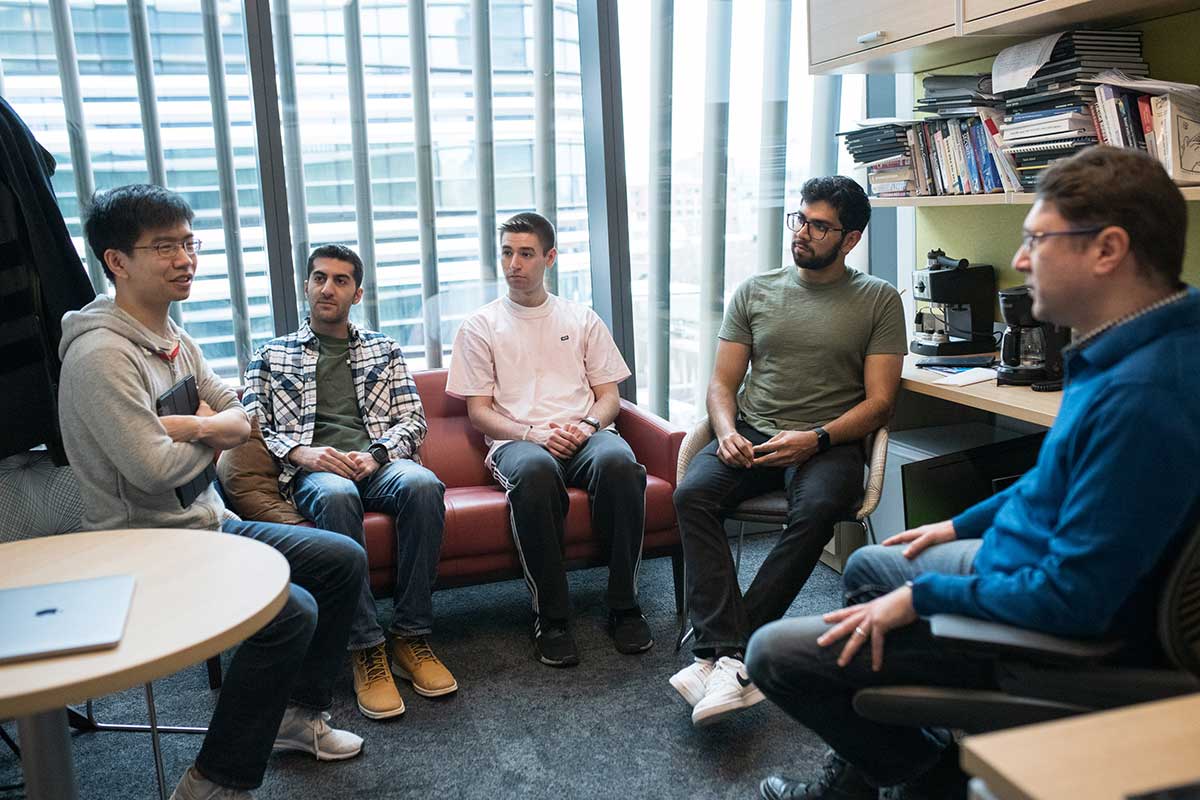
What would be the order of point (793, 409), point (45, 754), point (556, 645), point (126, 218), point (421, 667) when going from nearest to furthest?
1. point (45, 754)
2. point (126, 218)
3. point (421, 667)
4. point (556, 645)
5. point (793, 409)

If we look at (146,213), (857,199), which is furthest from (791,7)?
(146,213)

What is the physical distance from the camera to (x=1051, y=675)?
1.52 metres

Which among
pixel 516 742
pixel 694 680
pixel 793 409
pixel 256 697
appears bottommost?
pixel 516 742

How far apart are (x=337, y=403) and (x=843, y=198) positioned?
1.63 metres

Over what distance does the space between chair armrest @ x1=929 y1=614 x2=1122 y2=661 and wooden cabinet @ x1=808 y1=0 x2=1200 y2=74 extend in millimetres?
1625

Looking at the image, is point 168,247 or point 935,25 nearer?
point 168,247

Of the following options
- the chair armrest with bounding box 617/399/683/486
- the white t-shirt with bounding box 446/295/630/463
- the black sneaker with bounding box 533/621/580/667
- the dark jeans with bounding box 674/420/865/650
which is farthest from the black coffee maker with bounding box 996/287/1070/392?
the black sneaker with bounding box 533/621/580/667

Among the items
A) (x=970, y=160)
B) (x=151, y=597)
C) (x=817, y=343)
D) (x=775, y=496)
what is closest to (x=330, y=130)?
(x=817, y=343)

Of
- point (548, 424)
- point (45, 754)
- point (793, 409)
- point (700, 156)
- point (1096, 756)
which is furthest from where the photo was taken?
point (700, 156)

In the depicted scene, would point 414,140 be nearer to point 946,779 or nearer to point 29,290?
point 29,290

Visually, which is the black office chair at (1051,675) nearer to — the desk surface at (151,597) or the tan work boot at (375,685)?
the desk surface at (151,597)

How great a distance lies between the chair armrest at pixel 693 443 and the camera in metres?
3.07

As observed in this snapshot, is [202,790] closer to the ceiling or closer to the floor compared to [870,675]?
closer to the floor

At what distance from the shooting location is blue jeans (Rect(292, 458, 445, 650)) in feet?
9.07
